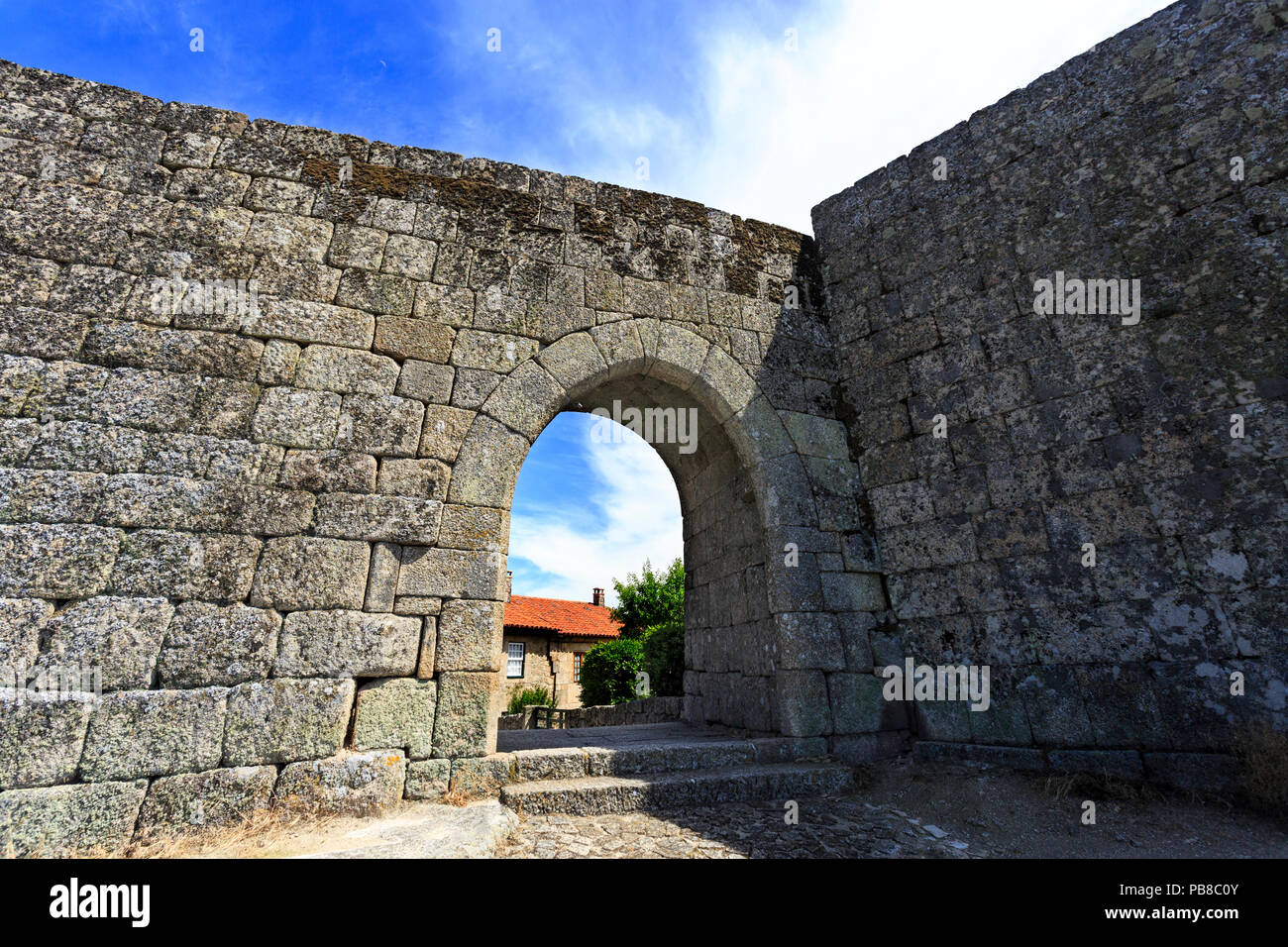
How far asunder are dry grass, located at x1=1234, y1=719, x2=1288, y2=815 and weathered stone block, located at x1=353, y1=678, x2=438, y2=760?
4.27 metres

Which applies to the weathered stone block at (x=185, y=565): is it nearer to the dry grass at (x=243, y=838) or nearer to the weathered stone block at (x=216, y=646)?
the weathered stone block at (x=216, y=646)

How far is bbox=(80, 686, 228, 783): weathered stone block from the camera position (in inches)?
111

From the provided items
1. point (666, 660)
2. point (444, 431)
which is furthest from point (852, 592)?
point (666, 660)

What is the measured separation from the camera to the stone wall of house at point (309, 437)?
2.98m

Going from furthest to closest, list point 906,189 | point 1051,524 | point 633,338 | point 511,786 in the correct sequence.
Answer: point 906,189, point 633,338, point 1051,524, point 511,786

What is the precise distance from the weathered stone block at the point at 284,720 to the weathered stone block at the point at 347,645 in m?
0.08

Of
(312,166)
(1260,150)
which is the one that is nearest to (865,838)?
(1260,150)

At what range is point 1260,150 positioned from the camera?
365 cm

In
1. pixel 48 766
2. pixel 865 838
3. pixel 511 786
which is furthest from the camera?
pixel 511 786

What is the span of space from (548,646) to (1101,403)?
19173 millimetres

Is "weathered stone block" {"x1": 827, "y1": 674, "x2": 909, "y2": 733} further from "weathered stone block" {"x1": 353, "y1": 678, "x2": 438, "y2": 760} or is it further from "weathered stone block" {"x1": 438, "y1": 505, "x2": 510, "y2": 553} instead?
"weathered stone block" {"x1": 353, "y1": 678, "x2": 438, "y2": 760}

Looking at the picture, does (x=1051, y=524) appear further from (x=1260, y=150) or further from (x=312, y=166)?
(x=312, y=166)

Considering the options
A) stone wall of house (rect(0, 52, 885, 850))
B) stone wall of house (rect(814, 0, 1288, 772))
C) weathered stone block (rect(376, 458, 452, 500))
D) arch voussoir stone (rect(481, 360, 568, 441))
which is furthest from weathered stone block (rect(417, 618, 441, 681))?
stone wall of house (rect(814, 0, 1288, 772))

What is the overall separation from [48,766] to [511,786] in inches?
84.8
